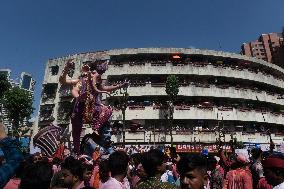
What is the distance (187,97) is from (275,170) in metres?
36.4

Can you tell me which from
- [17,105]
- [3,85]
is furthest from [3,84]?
[17,105]

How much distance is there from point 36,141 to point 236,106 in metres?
36.2

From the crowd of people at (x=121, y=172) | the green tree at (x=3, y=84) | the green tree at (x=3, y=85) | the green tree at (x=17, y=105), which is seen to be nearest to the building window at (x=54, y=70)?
the green tree at (x=17, y=105)

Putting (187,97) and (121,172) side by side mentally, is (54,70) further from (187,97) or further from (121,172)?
(121,172)

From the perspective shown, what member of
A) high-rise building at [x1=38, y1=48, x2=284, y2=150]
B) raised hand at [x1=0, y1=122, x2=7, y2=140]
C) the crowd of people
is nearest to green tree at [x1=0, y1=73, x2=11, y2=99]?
high-rise building at [x1=38, y1=48, x2=284, y2=150]

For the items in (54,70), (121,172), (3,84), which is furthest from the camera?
(54,70)

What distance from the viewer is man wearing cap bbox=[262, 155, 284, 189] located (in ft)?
13.2

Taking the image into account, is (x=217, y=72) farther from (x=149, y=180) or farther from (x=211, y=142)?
(x=149, y=180)

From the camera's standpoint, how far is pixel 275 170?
4062 millimetres

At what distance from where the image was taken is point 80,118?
892 centimetres

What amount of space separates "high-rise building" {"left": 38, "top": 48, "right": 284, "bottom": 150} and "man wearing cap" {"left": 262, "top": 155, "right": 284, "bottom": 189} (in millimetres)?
31171

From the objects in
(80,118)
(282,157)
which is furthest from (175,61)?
(282,157)

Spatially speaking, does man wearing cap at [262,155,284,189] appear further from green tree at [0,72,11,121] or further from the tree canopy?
green tree at [0,72,11,121]

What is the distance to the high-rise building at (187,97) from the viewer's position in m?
37.7
